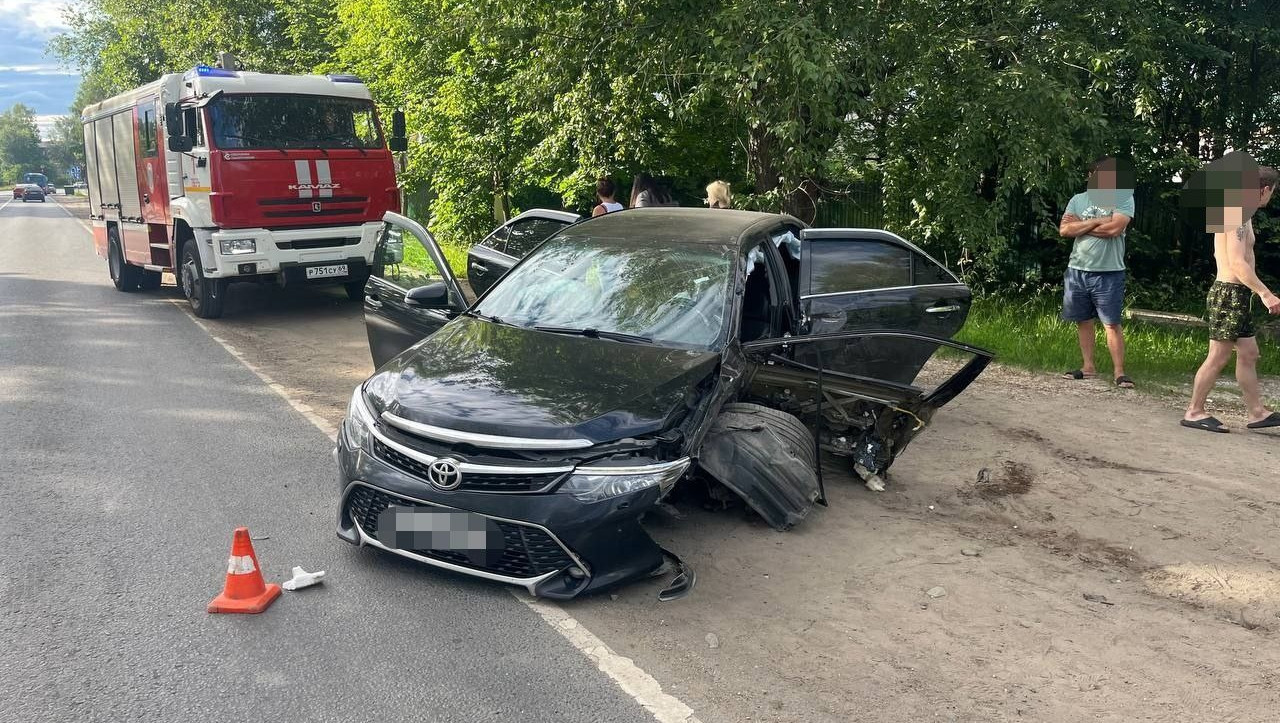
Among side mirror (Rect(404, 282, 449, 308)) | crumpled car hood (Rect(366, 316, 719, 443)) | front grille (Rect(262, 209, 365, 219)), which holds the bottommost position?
crumpled car hood (Rect(366, 316, 719, 443))

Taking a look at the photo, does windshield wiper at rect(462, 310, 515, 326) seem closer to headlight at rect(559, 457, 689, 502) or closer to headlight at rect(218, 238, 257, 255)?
headlight at rect(559, 457, 689, 502)

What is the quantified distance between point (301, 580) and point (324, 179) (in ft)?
27.8

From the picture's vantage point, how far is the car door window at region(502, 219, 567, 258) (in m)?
9.02

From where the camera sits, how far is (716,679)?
3482mm

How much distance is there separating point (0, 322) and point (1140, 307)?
13567 mm

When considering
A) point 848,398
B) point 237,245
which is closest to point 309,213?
point 237,245

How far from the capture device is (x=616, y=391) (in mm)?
4234

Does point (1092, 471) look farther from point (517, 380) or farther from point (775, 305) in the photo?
point (517, 380)

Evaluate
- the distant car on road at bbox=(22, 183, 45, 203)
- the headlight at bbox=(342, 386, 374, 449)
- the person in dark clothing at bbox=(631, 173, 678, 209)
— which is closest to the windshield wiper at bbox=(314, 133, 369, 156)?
the person in dark clothing at bbox=(631, 173, 678, 209)

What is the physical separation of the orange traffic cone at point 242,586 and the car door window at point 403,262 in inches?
109

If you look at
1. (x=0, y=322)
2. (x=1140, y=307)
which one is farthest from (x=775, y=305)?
(x=0, y=322)

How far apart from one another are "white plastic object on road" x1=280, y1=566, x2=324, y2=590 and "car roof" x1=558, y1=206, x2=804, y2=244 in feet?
8.48

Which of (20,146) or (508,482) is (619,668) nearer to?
(508,482)

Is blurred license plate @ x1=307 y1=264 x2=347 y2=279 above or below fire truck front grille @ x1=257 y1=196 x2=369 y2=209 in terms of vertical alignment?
below
